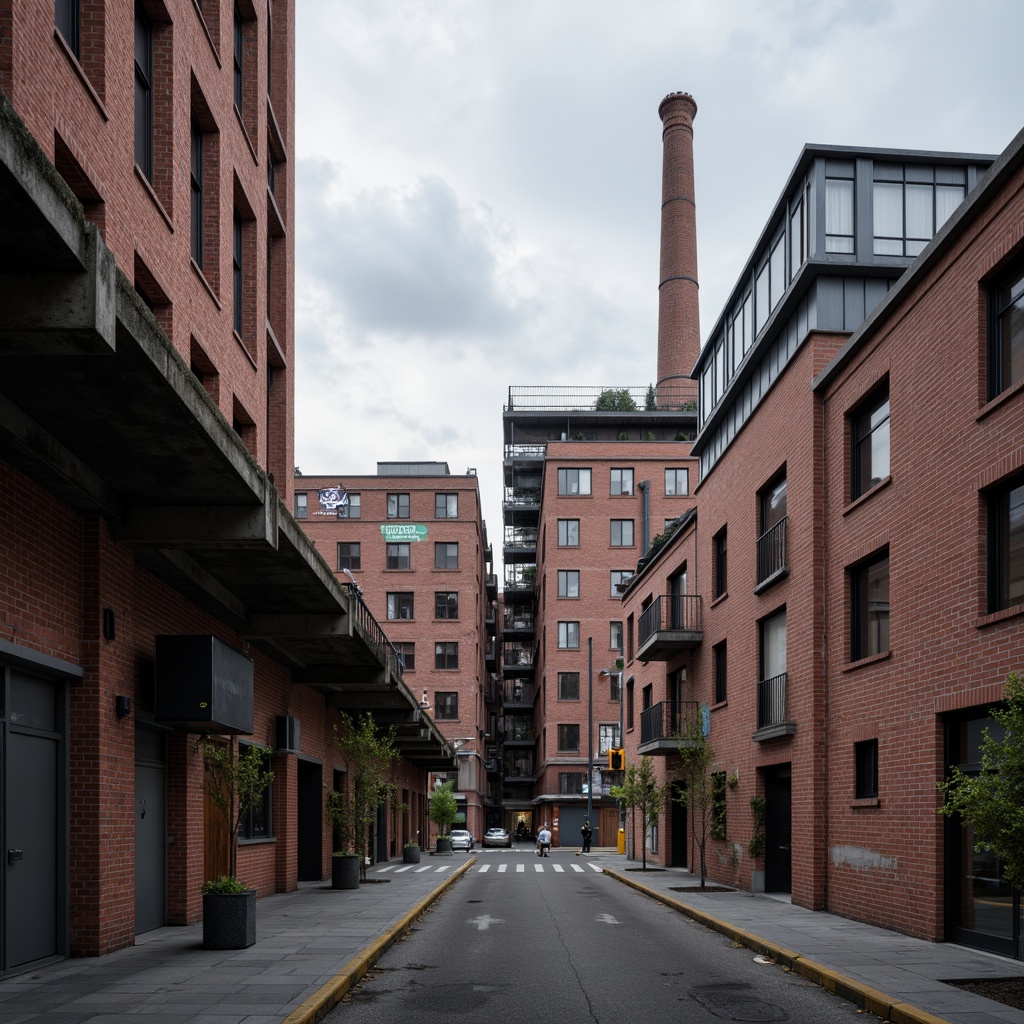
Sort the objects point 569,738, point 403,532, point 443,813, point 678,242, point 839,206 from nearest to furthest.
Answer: point 839,206 → point 443,813 → point 678,242 → point 569,738 → point 403,532

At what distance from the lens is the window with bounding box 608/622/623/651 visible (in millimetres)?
74062

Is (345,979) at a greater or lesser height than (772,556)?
lesser

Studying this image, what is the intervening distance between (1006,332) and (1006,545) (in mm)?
2506

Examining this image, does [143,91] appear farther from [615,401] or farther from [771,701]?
[615,401]

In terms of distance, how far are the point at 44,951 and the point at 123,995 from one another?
2.42 meters

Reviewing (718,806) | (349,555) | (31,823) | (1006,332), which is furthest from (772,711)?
(349,555)

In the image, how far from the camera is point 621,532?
75062mm

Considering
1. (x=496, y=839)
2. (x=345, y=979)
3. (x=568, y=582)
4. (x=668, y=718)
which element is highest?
(x=568, y=582)

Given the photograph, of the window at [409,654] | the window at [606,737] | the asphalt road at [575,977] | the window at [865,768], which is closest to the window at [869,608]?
the window at [865,768]

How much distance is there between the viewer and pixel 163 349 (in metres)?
8.79

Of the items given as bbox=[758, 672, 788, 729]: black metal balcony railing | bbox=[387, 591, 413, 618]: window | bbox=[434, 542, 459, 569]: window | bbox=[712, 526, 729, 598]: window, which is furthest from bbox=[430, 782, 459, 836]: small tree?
bbox=[758, 672, 788, 729]: black metal balcony railing

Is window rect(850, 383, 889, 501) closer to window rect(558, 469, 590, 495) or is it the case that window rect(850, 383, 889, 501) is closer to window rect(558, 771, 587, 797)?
window rect(558, 771, 587, 797)

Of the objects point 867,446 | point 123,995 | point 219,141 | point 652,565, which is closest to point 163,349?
point 123,995

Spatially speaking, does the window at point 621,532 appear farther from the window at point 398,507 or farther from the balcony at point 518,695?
the balcony at point 518,695
